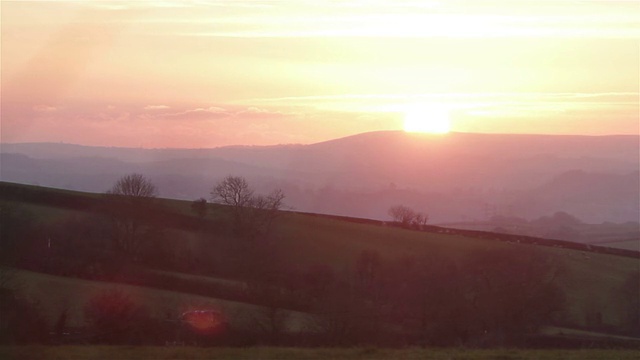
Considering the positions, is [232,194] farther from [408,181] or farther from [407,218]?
[408,181]

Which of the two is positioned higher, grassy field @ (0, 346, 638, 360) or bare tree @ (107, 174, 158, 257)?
bare tree @ (107, 174, 158, 257)

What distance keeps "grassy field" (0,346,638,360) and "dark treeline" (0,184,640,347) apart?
11.9 feet

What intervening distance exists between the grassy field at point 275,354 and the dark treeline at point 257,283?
3638 mm

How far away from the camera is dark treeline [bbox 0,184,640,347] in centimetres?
2244

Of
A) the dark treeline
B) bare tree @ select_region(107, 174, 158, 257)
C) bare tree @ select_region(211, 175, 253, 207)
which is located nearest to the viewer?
the dark treeline

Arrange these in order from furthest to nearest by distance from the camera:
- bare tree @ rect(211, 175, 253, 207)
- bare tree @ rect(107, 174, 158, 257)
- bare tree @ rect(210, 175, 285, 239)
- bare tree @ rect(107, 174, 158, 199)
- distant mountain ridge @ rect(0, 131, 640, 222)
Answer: distant mountain ridge @ rect(0, 131, 640, 222) → bare tree @ rect(211, 175, 253, 207) → bare tree @ rect(107, 174, 158, 199) → bare tree @ rect(210, 175, 285, 239) → bare tree @ rect(107, 174, 158, 257)

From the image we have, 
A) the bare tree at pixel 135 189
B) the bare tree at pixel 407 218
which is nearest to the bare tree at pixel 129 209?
the bare tree at pixel 135 189

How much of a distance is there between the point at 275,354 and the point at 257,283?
15137mm

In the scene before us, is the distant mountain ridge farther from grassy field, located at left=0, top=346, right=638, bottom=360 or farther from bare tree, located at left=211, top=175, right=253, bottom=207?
grassy field, located at left=0, top=346, right=638, bottom=360

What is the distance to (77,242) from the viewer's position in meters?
37.9

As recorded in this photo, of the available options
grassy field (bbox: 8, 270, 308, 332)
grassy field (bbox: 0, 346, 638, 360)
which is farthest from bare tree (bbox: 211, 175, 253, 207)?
grassy field (bbox: 0, 346, 638, 360)

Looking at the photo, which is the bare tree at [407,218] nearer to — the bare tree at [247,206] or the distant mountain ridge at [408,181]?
the bare tree at [247,206]

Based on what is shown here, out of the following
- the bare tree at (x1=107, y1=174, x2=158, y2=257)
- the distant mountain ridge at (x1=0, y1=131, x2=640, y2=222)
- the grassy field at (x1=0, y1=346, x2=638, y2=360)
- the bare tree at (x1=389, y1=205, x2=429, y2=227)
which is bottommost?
the grassy field at (x1=0, y1=346, x2=638, y2=360)

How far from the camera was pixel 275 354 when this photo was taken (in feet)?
50.6
